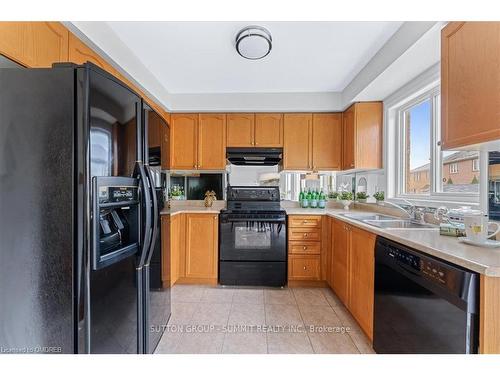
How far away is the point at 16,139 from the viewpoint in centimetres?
92

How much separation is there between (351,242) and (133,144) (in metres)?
1.82

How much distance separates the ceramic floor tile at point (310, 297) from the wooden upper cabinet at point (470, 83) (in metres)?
1.75

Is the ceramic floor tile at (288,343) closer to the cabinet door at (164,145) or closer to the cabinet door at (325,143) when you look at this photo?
the cabinet door at (164,145)

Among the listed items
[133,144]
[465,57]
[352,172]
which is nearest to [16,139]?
[133,144]

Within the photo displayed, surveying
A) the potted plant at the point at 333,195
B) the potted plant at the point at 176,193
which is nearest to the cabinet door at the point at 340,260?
the potted plant at the point at 333,195

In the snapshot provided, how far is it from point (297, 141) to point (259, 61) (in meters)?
1.14

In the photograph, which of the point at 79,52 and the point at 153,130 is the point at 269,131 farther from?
the point at 79,52

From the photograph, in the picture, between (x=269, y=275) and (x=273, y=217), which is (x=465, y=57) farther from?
(x=269, y=275)

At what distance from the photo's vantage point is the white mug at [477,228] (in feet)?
3.48

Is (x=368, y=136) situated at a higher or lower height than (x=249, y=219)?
higher

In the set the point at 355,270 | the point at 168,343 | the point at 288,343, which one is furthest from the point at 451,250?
the point at 168,343

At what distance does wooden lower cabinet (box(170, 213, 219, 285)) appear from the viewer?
2625 millimetres

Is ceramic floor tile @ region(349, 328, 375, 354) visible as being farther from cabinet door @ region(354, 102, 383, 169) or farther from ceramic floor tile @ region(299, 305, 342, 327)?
cabinet door @ region(354, 102, 383, 169)

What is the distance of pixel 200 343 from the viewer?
1644mm
